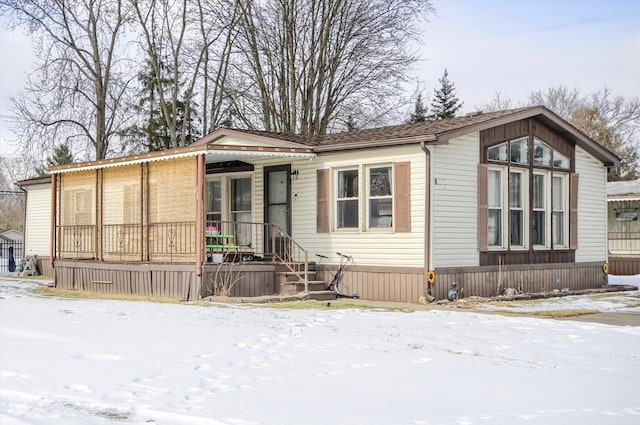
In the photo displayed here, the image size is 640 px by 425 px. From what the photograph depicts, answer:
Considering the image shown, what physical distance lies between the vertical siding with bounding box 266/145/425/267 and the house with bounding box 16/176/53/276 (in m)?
10.5

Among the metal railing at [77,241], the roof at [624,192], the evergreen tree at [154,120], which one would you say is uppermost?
the evergreen tree at [154,120]

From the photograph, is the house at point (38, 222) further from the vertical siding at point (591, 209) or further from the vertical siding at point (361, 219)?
the vertical siding at point (591, 209)

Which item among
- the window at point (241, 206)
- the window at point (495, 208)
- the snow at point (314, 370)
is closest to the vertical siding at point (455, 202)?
the window at point (495, 208)

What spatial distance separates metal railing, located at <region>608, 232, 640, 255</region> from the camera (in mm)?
25281

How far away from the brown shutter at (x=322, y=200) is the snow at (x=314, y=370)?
4359mm

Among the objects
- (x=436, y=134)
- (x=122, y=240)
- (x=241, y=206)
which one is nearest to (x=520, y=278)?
(x=436, y=134)

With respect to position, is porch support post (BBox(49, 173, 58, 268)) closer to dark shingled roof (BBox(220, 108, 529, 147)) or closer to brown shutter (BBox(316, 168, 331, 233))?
dark shingled roof (BBox(220, 108, 529, 147))

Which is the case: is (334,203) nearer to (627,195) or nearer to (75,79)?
(627,195)

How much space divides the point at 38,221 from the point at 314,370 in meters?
20.2

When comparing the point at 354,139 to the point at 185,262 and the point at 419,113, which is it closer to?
the point at 185,262

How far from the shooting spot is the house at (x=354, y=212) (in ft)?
49.0

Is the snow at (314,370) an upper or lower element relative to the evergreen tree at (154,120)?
lower

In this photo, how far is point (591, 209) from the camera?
61.5ft

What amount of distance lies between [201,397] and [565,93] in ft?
164
